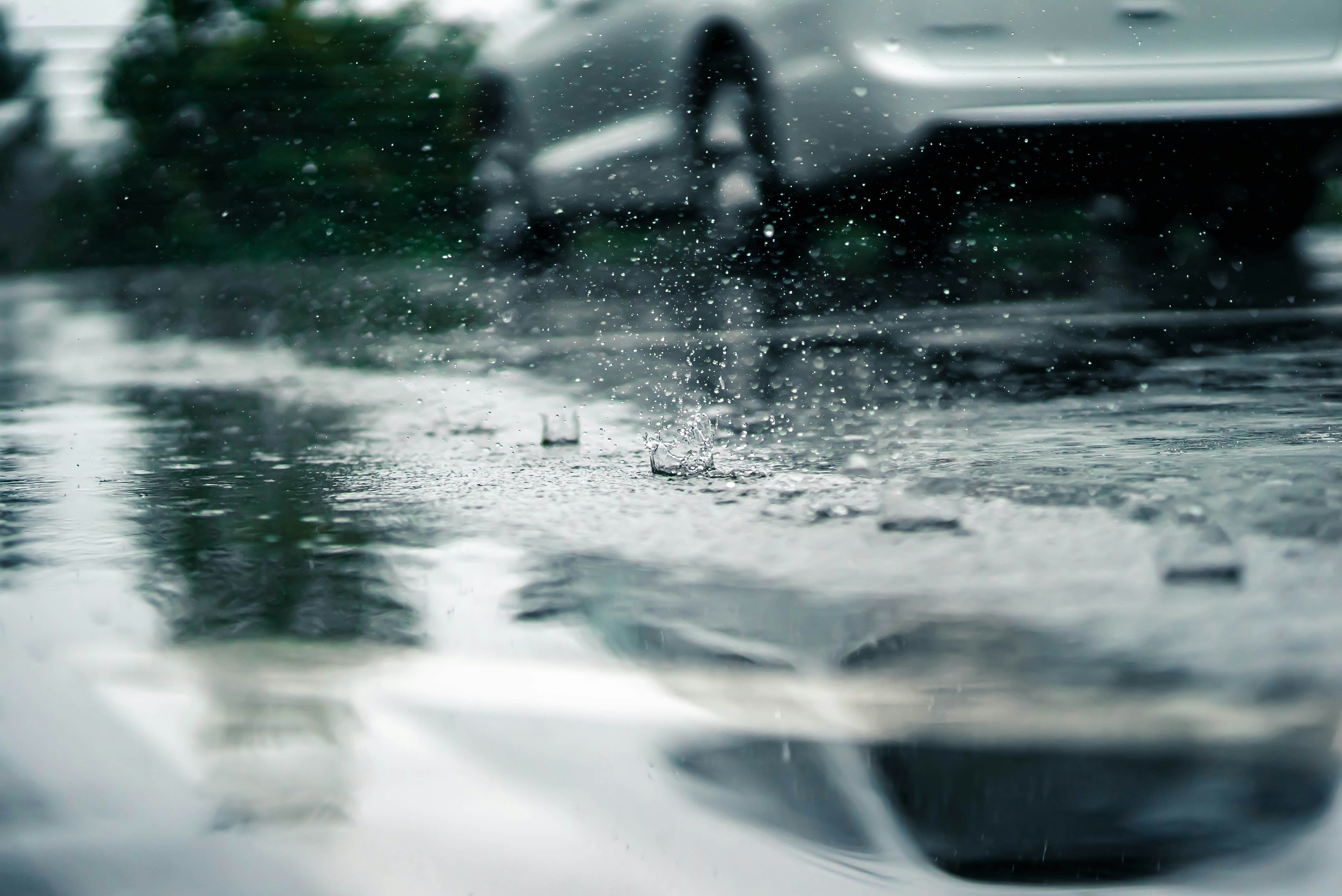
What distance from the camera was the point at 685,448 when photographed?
233 centimetres

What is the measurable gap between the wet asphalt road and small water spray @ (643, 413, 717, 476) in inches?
1.0

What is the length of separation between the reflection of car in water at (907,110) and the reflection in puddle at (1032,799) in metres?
2.66

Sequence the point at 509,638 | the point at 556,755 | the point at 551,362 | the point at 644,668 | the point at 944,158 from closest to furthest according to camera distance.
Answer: the point at 556,755, the point at 644,668, the point at 509,638, the point at 551,362, the point at 944,158

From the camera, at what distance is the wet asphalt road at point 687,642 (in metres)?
0.88

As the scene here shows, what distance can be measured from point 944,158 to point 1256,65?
880 millimetres

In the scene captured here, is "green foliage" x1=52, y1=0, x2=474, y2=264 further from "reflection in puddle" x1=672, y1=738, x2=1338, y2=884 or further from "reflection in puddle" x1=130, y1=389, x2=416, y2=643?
"reflection in puddle" x1=672, y1=738, x2=1338, y2=884

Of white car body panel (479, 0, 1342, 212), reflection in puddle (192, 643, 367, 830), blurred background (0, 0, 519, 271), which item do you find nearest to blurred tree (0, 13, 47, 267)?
blurred background (0, 0, 519, 271)

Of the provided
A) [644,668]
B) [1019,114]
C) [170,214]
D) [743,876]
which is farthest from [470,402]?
[170,214]

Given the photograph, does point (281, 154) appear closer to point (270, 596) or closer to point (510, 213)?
point (510, 213)

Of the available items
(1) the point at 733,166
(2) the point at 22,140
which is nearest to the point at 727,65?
(1) the point at 733,166

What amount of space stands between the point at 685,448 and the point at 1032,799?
1434 millimetres

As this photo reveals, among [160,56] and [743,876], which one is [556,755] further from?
[160,56]

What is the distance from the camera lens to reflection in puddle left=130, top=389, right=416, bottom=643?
1.42m

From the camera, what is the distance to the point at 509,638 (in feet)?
4.36
